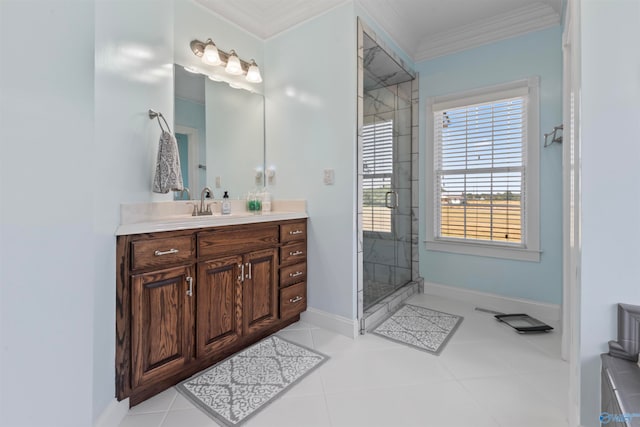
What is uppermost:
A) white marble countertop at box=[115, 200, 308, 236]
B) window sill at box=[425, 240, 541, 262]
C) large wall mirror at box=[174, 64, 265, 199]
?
large wall mirror at box=[174, 64, 265, 199]

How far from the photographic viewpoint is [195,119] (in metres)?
2.28

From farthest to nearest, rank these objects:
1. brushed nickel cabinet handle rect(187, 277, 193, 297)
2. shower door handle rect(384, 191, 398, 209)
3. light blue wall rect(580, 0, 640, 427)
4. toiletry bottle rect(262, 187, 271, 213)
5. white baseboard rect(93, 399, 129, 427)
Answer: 1. shower door handle rect(384, 191, 398, 209)
2. toiletry bottle rect(262, 187, 271, 213)
3. brushed nickel cabinet handle rect(187, 277, 193, 297)
4. white baseboard rect(93, 399, 129, 427)
5. light blue wall rect(580, 0, 640, 427)

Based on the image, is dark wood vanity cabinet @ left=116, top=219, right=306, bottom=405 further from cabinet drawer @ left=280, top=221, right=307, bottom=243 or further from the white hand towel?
the white hand towel

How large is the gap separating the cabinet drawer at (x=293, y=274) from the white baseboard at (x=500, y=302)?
1.53 metres

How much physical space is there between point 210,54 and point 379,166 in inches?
73.8

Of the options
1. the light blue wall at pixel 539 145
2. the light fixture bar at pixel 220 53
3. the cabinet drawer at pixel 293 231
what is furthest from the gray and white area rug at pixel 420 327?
the light fixture bar at pixel 220 53

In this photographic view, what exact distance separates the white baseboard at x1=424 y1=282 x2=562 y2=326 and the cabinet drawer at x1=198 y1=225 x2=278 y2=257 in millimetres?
1965

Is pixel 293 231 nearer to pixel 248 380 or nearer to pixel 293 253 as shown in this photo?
pixel 293 253

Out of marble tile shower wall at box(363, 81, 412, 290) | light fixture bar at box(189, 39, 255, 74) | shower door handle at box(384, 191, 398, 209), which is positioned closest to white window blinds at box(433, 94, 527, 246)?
marble tile shower wall at box(363, 81, 412, 290)

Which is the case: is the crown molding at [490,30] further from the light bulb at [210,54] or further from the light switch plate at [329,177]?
the light bulb at [210,54]

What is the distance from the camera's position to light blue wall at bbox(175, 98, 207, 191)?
2170mm

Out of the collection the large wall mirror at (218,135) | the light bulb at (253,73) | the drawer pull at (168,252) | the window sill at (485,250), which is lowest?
the window sill at (485,250)

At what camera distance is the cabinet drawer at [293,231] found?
2.29 m

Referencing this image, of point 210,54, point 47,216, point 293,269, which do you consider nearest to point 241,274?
point 293,269
